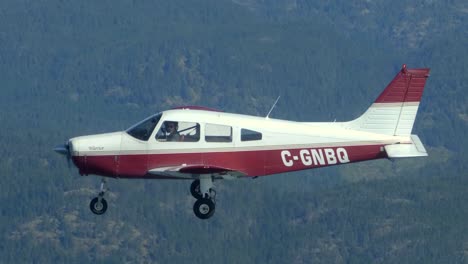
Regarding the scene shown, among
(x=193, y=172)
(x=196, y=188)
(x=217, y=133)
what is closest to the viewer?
(x=193, y=172)

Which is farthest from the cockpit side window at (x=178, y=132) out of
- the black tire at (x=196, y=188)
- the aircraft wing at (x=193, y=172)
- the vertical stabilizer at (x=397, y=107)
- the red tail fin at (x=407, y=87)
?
the red tail fin at (x=407, y=87)

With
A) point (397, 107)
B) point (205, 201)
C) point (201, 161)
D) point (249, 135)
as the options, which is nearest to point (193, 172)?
point (201, 161)

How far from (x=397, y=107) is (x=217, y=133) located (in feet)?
23.1

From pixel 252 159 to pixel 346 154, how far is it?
3810mm

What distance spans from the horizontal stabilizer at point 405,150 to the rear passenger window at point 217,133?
611 cm

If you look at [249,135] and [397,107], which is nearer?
[249,135]

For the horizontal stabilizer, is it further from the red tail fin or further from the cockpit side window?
the cockpit side window

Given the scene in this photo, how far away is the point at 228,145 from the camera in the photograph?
67.7 metres

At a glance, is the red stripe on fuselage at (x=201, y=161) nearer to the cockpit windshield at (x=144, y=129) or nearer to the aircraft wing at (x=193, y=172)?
the aircraft wing at (x=193, y=172)

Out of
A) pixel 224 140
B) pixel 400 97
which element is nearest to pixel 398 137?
pixel 400 97

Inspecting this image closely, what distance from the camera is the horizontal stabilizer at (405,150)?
6888 cm

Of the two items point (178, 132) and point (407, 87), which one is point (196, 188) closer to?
point (178, 132)

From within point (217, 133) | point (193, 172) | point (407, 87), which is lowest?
point (193, 172)

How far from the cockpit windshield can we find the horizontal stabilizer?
8.66 meters
